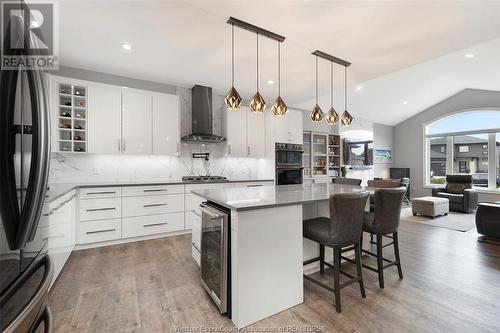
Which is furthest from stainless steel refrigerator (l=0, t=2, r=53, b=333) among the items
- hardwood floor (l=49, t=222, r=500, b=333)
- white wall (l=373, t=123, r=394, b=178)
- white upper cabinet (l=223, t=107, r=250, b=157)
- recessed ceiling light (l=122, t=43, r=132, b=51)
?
white wall (l=373, t=123, r=394, b=178)

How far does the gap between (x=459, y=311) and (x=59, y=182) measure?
16.9ft

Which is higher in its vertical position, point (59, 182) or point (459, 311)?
point (59, 182)

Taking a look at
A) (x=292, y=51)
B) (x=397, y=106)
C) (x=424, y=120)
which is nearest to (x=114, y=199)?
(x=292, y=51)

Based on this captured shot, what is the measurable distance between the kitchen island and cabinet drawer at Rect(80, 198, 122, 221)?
2212 mm

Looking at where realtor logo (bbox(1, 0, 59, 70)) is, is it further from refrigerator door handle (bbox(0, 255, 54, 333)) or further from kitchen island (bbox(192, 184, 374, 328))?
kitchen island (bbox(192, 184, 374, 328))

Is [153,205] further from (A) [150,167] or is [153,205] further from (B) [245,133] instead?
(B) [245,133]

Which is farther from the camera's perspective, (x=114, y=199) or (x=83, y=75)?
(x=83, y=75)

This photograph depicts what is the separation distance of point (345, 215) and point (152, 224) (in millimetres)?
3086

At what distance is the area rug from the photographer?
4590mm

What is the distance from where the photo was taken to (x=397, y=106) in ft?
24.8

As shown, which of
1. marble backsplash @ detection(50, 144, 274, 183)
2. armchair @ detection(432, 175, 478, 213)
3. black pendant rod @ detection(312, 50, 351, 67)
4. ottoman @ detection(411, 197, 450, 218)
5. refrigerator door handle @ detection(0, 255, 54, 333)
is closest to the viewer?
refrigerator door handle @ detection(0, 255, 54, 333)

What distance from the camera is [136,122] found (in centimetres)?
393

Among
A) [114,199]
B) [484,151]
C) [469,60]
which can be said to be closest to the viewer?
[114,199]

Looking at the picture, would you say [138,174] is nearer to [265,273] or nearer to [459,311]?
[265,273]
